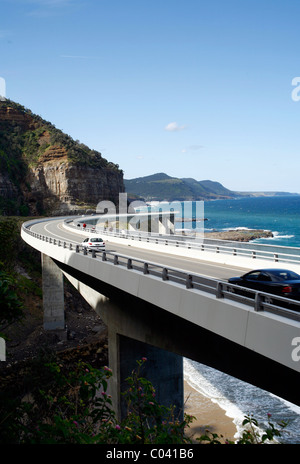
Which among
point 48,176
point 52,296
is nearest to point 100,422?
point 52,296

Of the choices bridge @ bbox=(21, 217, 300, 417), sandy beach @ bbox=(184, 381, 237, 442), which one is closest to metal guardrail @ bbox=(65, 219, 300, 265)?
bridge @ bbox=(21, 217, 300, 417)

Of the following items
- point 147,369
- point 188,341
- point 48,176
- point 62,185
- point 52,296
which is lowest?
point 52,296

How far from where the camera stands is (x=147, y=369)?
1984cm

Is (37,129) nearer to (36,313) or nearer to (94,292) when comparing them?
(36,313)

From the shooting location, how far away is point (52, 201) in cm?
8700

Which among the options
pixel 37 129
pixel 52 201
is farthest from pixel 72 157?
pixel 37 129

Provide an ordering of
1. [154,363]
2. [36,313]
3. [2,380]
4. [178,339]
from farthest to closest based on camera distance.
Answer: [36,313], [2,380], [154,363], [178,339]

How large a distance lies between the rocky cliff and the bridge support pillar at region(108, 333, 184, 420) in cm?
6298

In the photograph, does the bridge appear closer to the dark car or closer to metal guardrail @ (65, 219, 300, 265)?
metal guardrail @ (65, 219, 300, 265)

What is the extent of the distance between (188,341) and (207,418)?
14.0 m

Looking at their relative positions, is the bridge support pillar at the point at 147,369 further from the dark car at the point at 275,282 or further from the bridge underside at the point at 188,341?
the dark car at the point at 275,282

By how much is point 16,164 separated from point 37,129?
18.8m

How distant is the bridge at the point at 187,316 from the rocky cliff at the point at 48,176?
58064 millimetres

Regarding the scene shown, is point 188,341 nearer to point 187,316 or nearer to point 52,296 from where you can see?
point 187,316
